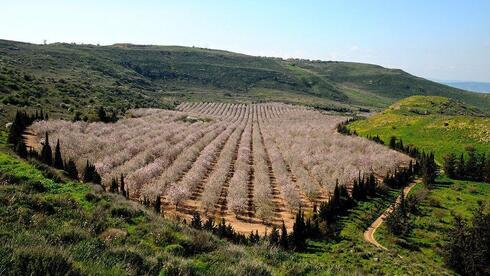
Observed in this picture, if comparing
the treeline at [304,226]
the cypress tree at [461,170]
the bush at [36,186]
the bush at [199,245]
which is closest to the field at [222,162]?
the treeline at [304,226]

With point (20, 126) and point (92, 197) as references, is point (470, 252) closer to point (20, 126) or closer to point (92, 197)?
point (92, 197)

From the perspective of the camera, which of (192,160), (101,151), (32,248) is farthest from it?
(192,160)

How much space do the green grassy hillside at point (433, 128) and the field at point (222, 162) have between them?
10.7 meters

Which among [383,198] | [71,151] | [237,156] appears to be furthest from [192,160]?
[383,198]

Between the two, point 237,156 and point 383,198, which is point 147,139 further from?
Answer: point 383,198

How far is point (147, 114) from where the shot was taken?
119562mm

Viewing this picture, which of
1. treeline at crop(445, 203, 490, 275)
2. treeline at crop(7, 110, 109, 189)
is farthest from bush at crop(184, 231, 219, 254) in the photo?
treeline at crop(445, 203, 490, 275)

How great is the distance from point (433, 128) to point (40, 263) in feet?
338

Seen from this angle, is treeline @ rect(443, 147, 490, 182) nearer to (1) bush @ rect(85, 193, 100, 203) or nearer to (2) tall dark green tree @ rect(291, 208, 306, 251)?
(2) tall dark green tree @ rect(291, 208, 306, 251)

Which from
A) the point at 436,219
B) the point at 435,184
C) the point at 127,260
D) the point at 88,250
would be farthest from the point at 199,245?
the point at 435,184

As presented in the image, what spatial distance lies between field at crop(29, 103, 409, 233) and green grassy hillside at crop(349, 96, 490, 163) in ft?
35.1

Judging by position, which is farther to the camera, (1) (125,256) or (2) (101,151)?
(2) (101,151)

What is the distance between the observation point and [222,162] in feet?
240

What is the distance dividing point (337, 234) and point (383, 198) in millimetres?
19467
